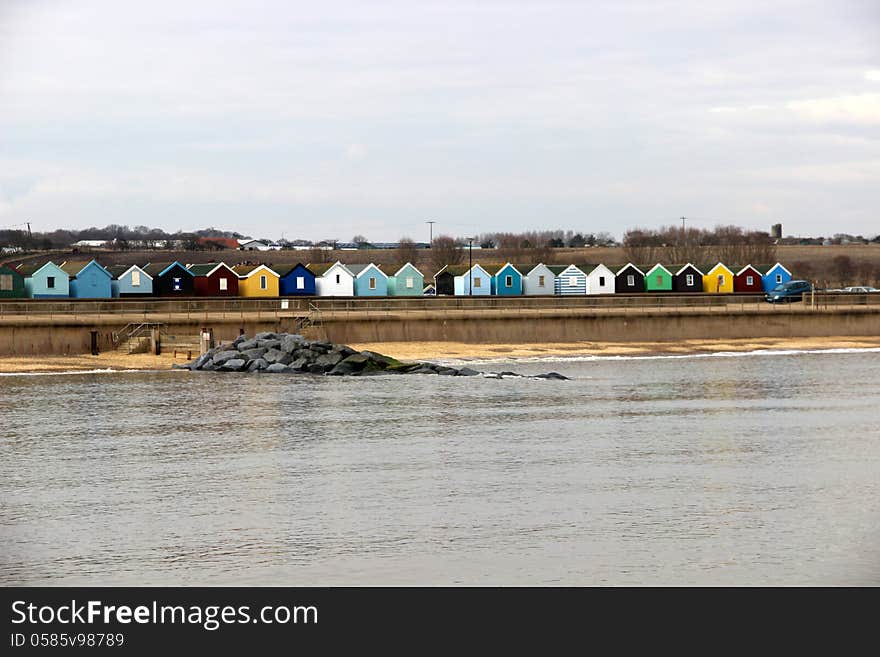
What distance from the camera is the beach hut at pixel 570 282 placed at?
4058 inches

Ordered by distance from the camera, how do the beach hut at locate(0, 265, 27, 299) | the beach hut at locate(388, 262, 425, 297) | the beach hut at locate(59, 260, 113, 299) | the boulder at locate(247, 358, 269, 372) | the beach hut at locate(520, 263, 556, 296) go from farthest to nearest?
the beach hut at locate(520, 263, 556, 296)
the beach hut at locate(388, 262, 425, 297)
the beach hut at locate(59, 260, 113, 299)
the beach hut at locate(0, 265, 27, 299)
the boulder at locate(247, 358, 269, 372)

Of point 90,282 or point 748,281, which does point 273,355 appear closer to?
point 90,282

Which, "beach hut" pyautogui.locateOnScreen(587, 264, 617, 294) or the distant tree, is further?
the distant tree

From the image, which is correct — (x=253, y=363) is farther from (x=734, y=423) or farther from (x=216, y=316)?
(x=734, y=423)

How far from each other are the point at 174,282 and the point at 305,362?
39307 mm

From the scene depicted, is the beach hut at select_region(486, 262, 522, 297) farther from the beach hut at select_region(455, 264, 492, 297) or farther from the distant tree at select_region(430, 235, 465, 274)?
the distant tree at select_region(430, 235, 465, 274)

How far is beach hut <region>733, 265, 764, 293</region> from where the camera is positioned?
107375 millimetres

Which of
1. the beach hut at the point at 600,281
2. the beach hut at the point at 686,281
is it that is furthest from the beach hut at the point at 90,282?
the beach hut at the point at 686,281

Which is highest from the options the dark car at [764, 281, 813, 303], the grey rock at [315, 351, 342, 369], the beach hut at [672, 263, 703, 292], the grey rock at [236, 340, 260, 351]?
the beach hut at [672, 263, 703, 292]

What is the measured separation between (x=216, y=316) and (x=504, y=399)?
2910cm

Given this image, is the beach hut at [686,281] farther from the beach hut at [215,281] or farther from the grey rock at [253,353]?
the grey rock at [253,353]

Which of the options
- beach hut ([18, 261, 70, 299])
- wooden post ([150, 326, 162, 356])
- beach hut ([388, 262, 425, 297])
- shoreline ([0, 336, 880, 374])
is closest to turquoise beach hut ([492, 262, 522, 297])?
beach hut ([388, 262, 425, 297])

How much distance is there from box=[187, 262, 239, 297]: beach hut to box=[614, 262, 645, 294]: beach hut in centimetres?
3244

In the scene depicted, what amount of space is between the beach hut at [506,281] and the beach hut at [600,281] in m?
6.08
